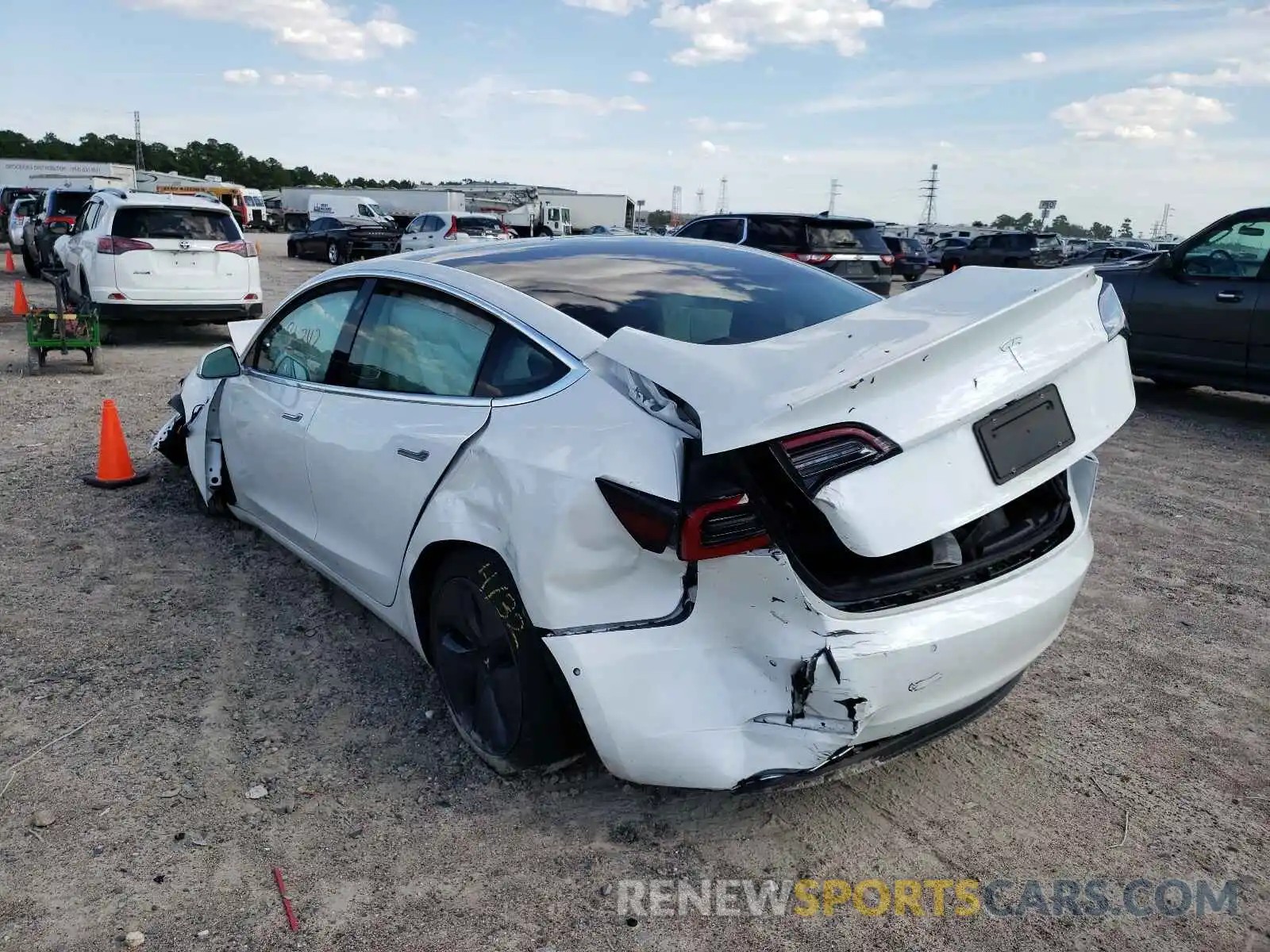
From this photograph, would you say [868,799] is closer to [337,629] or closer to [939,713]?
[939,713]

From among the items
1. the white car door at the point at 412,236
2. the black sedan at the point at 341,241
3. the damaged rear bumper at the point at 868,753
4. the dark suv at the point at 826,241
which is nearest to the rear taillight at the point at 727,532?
the damaged rear bumper at the point at 868,753

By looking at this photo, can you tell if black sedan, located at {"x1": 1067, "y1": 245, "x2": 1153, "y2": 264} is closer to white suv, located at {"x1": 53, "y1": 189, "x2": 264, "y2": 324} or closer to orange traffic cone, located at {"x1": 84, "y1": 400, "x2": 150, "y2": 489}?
white suv, located at {"x1": 53, "y1": 189, "x2": 264, "y2": 324}

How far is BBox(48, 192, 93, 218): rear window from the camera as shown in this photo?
17.9 metres

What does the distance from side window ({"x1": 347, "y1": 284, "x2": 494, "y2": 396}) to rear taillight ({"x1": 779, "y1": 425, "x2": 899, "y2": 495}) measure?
1243 mm

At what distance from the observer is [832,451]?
2154 mm

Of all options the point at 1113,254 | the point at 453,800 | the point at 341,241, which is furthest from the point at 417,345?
the point at 1113,254

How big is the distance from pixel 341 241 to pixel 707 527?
87.0 feet

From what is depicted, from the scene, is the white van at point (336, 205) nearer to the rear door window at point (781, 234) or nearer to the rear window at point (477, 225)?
the rear window at point (477, 225)

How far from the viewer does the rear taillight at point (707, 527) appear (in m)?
2.27

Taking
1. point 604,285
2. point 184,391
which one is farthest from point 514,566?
point 184,391

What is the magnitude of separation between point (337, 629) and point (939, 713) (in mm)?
2580

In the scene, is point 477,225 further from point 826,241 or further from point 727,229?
point 826,241

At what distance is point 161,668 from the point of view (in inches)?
145

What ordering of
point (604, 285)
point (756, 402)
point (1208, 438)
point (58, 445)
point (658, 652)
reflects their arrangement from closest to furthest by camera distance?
point (756, 402), point (658, 652), point (604, 285), point (58, 445), point (1208, 438)
